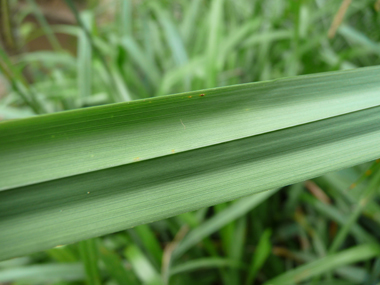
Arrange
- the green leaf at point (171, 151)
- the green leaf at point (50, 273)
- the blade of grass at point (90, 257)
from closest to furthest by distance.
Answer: the green leaf at point (171, 151)
the blade of grass at point (90, 257)
the green leaf at point (50, 273)

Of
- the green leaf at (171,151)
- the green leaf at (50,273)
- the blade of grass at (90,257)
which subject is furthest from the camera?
the green leaf at (50,273)

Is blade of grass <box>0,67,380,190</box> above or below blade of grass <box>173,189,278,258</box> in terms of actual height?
below

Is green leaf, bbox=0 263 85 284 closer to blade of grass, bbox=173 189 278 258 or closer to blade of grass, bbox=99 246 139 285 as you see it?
blade of grass, bbox=99 246 139 285

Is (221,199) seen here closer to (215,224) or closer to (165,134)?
(165,134)

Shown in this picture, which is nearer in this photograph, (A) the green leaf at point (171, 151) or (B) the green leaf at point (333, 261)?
(A) the green leaf at point (171, 151)

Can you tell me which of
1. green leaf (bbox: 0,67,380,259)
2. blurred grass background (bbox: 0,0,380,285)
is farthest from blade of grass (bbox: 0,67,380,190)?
blurred grass background (bbox: 0,0,380,285)

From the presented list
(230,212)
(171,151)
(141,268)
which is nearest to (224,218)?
(230,212)

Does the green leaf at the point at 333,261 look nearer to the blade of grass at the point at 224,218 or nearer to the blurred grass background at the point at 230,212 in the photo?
the blurred grass background at the point at 230,212

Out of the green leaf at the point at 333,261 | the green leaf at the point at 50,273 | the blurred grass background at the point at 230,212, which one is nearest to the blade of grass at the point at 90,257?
the blurred grass background at the point at 230,212

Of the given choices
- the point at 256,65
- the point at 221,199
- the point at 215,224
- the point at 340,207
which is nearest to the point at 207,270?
the point at 215,224
